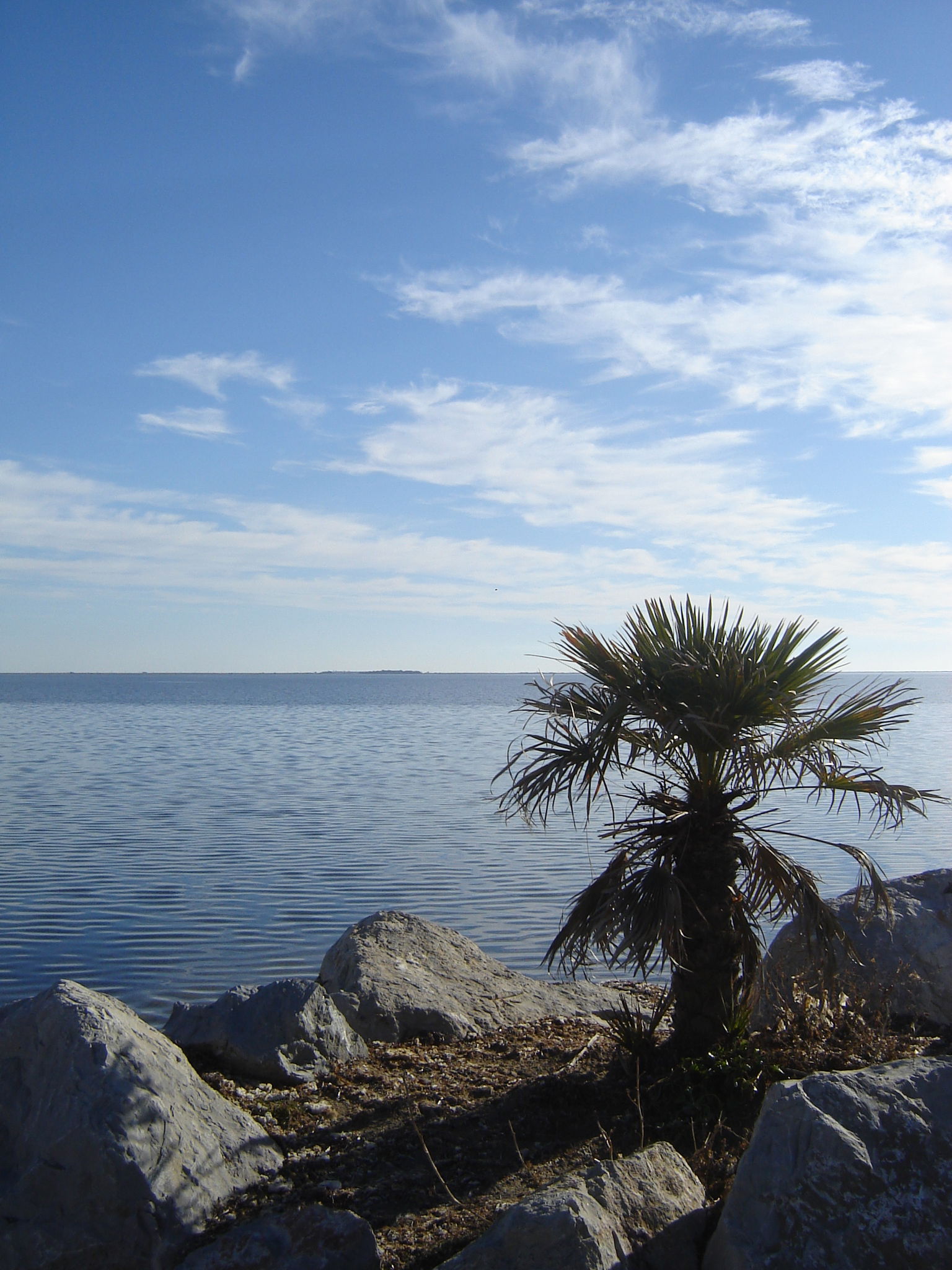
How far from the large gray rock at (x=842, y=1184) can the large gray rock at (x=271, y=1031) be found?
11.5 feet

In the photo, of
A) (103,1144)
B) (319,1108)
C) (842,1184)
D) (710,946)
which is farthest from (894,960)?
(103,1144)

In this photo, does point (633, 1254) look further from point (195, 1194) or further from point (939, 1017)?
point (939, 1017)

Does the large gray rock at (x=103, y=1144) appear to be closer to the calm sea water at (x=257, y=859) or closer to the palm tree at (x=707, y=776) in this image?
the palm tree at (x=707, y=776)

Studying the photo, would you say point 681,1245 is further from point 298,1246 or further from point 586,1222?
point 298,1246

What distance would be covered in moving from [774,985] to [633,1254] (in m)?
3.53

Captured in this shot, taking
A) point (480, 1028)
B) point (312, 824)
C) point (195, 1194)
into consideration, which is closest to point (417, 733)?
point (312, 824)

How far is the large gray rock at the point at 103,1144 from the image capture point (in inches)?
200

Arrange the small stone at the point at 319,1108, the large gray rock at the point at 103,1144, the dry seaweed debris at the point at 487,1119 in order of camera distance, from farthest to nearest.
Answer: the small stone at the point at 319,1108, the dry seaweed debris at the point at 487,1119, the large gray rock at the point at 103,1144

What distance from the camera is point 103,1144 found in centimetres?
521

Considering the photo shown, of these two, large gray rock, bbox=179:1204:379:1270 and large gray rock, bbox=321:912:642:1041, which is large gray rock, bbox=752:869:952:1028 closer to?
large gray rock, bbox=321:912:642:1041

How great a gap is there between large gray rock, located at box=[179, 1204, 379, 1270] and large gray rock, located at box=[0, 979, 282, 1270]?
0.77ft

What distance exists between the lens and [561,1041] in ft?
29.0

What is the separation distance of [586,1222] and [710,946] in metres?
2.89

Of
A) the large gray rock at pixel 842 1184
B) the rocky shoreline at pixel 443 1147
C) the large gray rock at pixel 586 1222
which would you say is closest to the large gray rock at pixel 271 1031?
the rocky shoreline at pixel 443 1147
